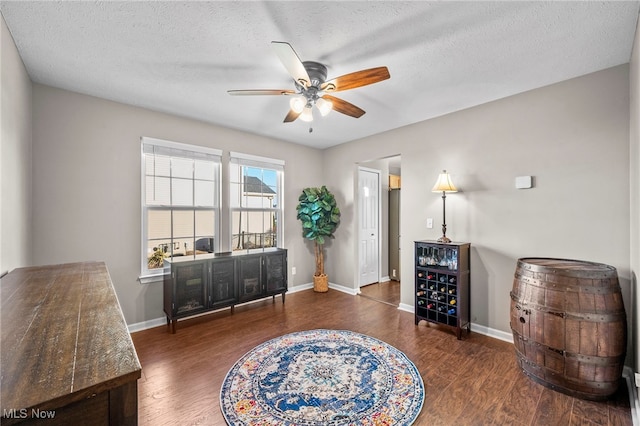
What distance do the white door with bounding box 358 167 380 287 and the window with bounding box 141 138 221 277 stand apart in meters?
2.43

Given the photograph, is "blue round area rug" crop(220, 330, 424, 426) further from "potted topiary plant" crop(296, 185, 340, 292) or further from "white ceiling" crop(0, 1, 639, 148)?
"white ceiling" crop(0, 1, 639, 148)

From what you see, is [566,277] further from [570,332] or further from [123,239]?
[123,239]

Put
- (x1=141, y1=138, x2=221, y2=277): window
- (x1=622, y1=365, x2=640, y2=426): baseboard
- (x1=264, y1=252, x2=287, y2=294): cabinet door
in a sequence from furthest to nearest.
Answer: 1. (x1=264, y1=252, x2=287, y2=294): cabinet door
2. (x1=141, y1=138, x2=221, y2=277): window
3. (x1=622, y1=365, x2=640, y2=426): baseboard

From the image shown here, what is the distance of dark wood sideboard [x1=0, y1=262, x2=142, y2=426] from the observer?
2.12 feet

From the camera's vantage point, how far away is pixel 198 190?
3812mm

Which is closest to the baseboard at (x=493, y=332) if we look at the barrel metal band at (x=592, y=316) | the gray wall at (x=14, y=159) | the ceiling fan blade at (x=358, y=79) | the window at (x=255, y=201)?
the barrel metal band at (x=592, y=316)

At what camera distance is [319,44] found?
2.08 meters

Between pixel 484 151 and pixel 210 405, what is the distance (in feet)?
11.7

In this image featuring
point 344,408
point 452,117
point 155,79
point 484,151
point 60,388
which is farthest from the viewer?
point 452,117

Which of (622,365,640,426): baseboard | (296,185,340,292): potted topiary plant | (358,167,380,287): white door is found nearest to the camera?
(622,365,640,426): baseboard

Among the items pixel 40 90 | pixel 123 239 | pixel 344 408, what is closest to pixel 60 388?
pixel 344 408

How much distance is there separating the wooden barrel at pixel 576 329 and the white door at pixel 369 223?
2959 mm

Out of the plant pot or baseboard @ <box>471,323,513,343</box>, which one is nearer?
baseboard @ <box>471,323,513,343</box>

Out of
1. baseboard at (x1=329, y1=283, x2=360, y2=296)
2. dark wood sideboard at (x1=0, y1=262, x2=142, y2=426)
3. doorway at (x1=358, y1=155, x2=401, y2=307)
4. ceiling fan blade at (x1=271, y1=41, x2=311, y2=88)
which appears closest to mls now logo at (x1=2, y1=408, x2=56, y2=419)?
dark wood sideboard at (x1=0, y1=262, x2=142, y2=426)
